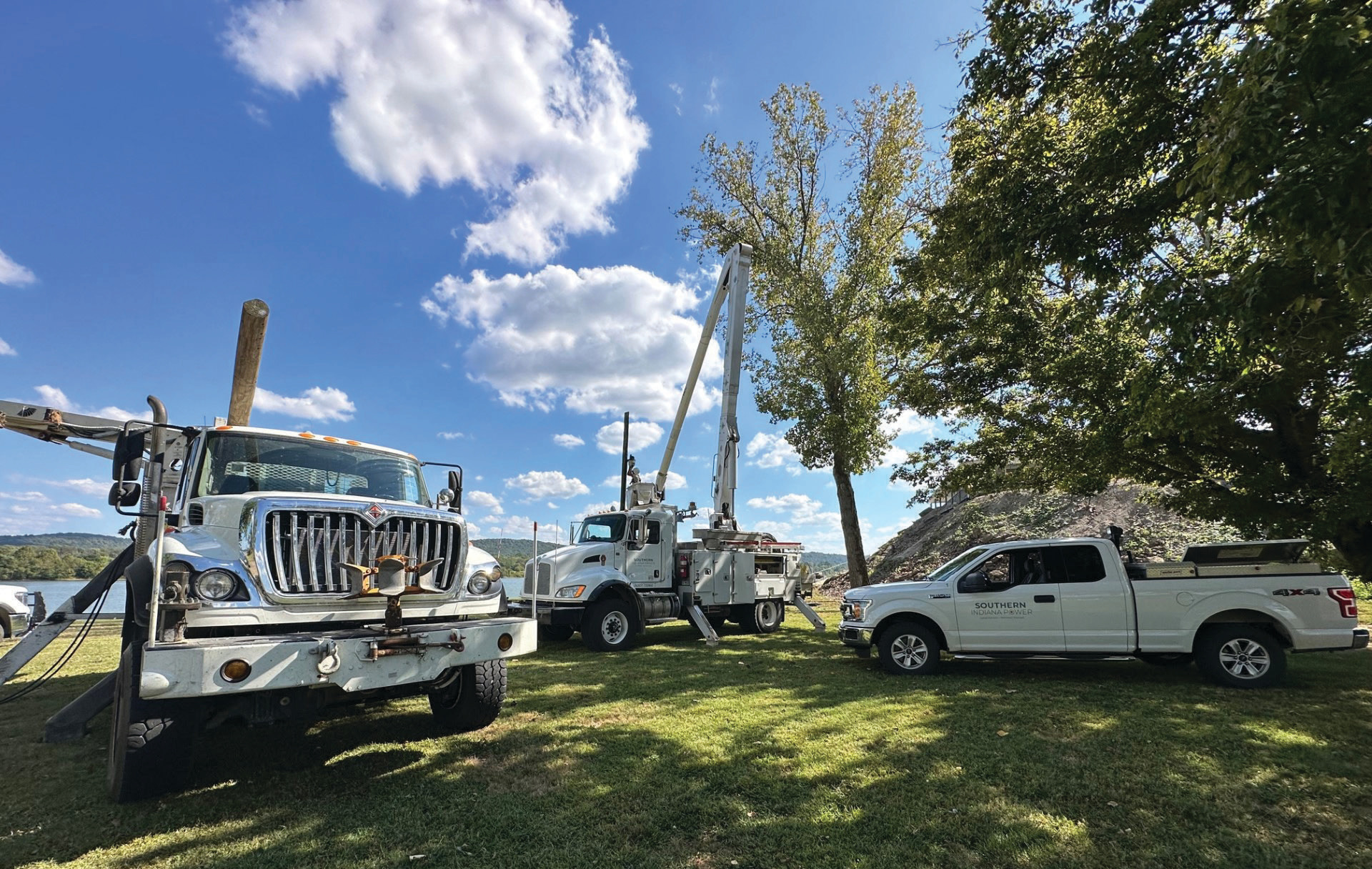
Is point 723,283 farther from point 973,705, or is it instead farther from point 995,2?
point 973,705

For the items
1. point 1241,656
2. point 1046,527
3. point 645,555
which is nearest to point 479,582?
point 645,555

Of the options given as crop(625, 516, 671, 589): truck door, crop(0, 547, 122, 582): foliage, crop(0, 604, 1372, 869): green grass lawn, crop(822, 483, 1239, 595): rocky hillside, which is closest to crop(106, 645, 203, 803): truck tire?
crop(0, 604, 1372, 869): green grass lawn

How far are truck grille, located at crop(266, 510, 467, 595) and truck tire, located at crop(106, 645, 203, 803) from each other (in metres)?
0.87

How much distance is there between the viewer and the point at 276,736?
578 centimetres

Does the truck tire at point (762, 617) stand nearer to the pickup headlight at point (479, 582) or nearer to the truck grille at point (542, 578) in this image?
Result: the truck grille at point (542, 578)

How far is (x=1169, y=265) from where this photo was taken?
9.34 metres

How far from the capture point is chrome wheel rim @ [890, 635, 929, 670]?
27.6 feet

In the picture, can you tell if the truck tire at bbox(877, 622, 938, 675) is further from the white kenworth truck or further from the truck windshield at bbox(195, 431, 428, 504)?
the truck windshield at bbox(195, 431, 428, 504)

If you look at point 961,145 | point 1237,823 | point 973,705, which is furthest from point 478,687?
point 961,145

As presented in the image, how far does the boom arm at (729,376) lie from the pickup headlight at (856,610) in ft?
16.6

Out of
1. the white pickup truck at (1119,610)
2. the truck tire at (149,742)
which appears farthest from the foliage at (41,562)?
the white pickup truck at (1119,610)

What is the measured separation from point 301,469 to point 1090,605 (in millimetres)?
8555

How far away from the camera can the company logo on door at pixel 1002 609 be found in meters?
8.02

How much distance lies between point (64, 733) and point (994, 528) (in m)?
22.5
